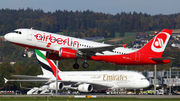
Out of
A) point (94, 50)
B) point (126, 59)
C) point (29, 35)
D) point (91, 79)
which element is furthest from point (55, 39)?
point (91, 79)

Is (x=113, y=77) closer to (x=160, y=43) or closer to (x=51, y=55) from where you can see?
(x=160, y=43)

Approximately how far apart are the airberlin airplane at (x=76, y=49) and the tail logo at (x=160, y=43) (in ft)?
3.64

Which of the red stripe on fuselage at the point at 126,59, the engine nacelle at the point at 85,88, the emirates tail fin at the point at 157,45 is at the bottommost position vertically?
the engine nacelle at the point at 85,88

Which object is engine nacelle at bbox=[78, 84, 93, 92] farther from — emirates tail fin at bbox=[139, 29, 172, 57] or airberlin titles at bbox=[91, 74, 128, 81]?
emirates tail fin at bbox=[139, 29, 172, 57]

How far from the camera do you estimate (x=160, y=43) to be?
188ft

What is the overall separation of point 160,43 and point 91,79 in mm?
38241

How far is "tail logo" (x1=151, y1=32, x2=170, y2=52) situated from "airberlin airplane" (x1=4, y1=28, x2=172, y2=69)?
111 centimetres

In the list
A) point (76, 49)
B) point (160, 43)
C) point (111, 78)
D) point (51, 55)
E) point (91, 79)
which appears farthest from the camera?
point (91, 79)

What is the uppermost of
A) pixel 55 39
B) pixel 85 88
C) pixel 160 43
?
pixel 160 43

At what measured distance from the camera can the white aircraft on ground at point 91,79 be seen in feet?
283

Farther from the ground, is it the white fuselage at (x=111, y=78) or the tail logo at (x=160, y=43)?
the tail logo at (x=160, y=43)

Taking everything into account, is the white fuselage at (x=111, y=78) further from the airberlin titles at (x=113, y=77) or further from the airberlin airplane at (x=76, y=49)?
the airberlin airplane at (x=76, y=49)

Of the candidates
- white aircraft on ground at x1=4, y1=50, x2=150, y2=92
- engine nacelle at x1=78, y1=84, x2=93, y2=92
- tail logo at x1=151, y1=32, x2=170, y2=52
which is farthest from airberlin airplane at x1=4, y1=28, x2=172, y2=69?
engine nacelle at x1=78, y1=84, x2=93, y2=92

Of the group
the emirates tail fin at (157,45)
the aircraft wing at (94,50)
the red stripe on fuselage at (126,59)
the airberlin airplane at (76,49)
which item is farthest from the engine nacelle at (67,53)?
the emirates tail fin at (157,45)
